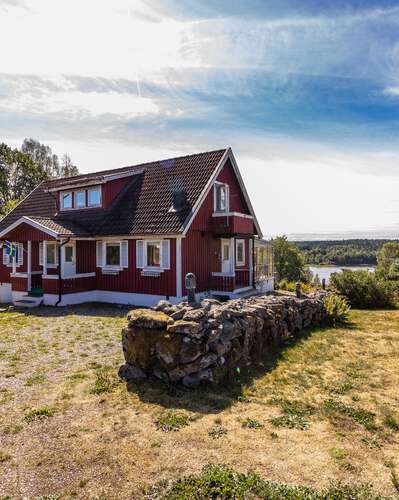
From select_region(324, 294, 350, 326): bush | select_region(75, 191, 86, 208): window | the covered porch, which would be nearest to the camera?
select_region(324, 294, 350, 326): bush

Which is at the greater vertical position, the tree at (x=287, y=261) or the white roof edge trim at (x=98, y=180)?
the white roof edge trim at (x=98, y=180)

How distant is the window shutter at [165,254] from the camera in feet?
50.6

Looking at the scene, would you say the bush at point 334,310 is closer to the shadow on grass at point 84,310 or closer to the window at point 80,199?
the shadow on grass at point 84,310

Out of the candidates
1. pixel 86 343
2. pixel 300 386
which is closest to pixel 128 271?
pixel 86 343

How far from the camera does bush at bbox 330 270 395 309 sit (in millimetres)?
18312

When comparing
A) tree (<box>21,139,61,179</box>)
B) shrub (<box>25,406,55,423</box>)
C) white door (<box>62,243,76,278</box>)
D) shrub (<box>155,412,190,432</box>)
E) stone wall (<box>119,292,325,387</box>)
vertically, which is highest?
tree (<box>21,139,61,179</box>)

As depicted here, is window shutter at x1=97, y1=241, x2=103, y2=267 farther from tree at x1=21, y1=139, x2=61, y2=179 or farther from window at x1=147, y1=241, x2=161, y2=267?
tree at x1=21, y1=139, x2=61, y2=179

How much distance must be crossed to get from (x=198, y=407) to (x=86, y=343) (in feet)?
17.2

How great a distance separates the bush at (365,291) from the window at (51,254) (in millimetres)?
15646

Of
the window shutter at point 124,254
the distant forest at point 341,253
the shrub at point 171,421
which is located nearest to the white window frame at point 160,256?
the window shutter at point 124,254

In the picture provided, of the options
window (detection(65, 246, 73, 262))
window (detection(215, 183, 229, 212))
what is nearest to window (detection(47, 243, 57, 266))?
window (detection(65, 246, 73, 262))

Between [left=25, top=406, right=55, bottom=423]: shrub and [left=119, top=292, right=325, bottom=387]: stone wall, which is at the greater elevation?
[left=119, top=292, right=325, bottom=387]: stone wall

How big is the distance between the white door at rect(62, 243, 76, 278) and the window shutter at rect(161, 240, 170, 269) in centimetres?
508

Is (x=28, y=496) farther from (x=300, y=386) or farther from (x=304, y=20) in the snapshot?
(x=304, y=20)
